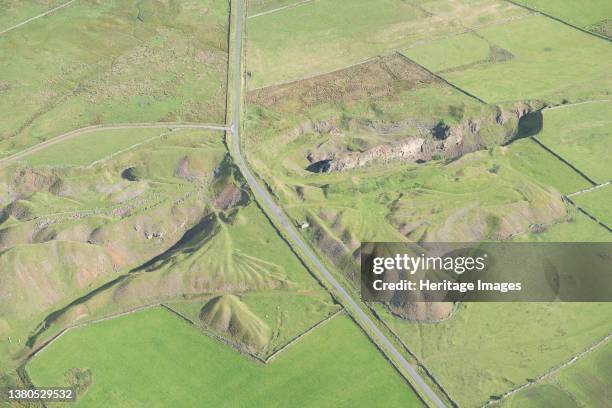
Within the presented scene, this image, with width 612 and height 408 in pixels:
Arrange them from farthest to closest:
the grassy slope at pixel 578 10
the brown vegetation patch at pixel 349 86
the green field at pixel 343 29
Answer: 1. the grassy slope at pixel 578 10
2. the green field at pixel 343 29
3. the brown vegetation patch at pixel 349 86

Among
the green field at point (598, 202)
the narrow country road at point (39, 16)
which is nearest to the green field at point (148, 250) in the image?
the green field at point (598, 202)

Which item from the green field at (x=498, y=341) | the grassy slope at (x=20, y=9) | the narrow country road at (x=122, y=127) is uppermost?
the grassy slope at (x=20, y=9)

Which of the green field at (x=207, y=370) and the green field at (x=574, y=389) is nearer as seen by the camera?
the green field at (x=574, y=389)

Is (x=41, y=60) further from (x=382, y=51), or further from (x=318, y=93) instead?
(x=382, y=51)

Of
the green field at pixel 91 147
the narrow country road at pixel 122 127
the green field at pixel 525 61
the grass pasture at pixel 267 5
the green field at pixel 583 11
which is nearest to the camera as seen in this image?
the green field at pixel 91 147

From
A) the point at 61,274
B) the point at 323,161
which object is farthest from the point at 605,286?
the point at 61,274

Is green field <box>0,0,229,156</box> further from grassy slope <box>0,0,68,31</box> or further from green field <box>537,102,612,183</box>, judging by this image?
green field <box>537,102,612,183</box>

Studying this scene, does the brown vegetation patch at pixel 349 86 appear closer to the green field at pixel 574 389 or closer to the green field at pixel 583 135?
the green field at pixel 583 135

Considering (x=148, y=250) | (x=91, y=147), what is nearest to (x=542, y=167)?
(x=148, y=250)

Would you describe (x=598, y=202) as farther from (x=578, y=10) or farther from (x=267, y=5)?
(x=267, y=5)
